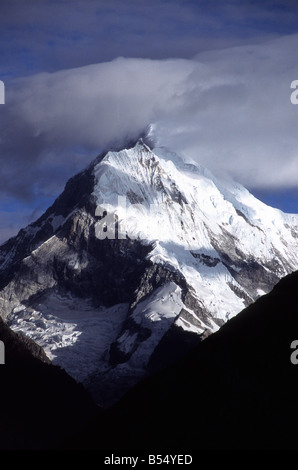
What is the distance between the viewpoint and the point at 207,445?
130375 millimetres

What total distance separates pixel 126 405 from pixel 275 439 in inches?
1203

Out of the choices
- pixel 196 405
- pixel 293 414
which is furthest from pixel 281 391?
pixel 196 405

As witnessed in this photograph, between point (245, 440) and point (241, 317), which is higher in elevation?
point (241, 317)

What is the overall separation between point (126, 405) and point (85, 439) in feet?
23.6

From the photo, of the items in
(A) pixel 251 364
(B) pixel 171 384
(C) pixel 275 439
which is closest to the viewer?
(C) pixel 275 439

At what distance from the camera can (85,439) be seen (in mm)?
150250

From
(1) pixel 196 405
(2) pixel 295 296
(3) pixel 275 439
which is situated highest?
(2) pixel 295 296

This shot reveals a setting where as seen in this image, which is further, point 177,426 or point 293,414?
point 177,426

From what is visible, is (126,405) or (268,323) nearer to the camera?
(268,323)

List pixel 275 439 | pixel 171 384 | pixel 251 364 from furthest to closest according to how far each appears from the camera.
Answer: pixel 171 384, pixel 251 364, pixel 275 439

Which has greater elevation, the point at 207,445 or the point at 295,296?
the point at 295,296

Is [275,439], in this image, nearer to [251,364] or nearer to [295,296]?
[251,364]

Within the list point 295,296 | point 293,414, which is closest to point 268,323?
point 295,296
